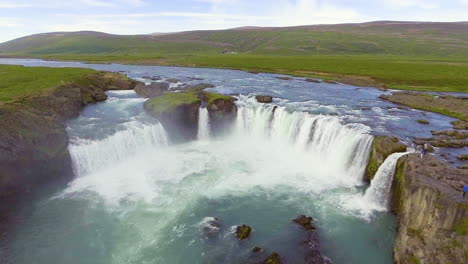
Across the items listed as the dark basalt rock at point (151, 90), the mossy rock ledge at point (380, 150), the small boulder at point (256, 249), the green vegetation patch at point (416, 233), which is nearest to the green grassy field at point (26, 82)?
the dark basalt rock at point (151, 90)

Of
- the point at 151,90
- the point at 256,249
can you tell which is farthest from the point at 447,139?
the point at 151,90

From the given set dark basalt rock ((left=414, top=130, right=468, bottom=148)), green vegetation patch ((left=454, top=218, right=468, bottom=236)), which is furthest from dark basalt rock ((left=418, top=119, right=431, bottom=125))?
green vegetation patch ((left=454, top=218, right=468, bottom=236))

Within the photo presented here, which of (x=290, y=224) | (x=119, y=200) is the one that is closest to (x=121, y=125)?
(x=119, y=200)

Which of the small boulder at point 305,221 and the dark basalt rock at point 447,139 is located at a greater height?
the dark basalt rock at point 447,139

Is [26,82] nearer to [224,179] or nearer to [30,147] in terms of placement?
[30,147]

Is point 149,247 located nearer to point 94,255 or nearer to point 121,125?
point 94,255

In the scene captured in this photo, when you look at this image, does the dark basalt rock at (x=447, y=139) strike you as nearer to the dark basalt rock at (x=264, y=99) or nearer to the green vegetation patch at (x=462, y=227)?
the green vegetation patch at (x=462, y=227)
